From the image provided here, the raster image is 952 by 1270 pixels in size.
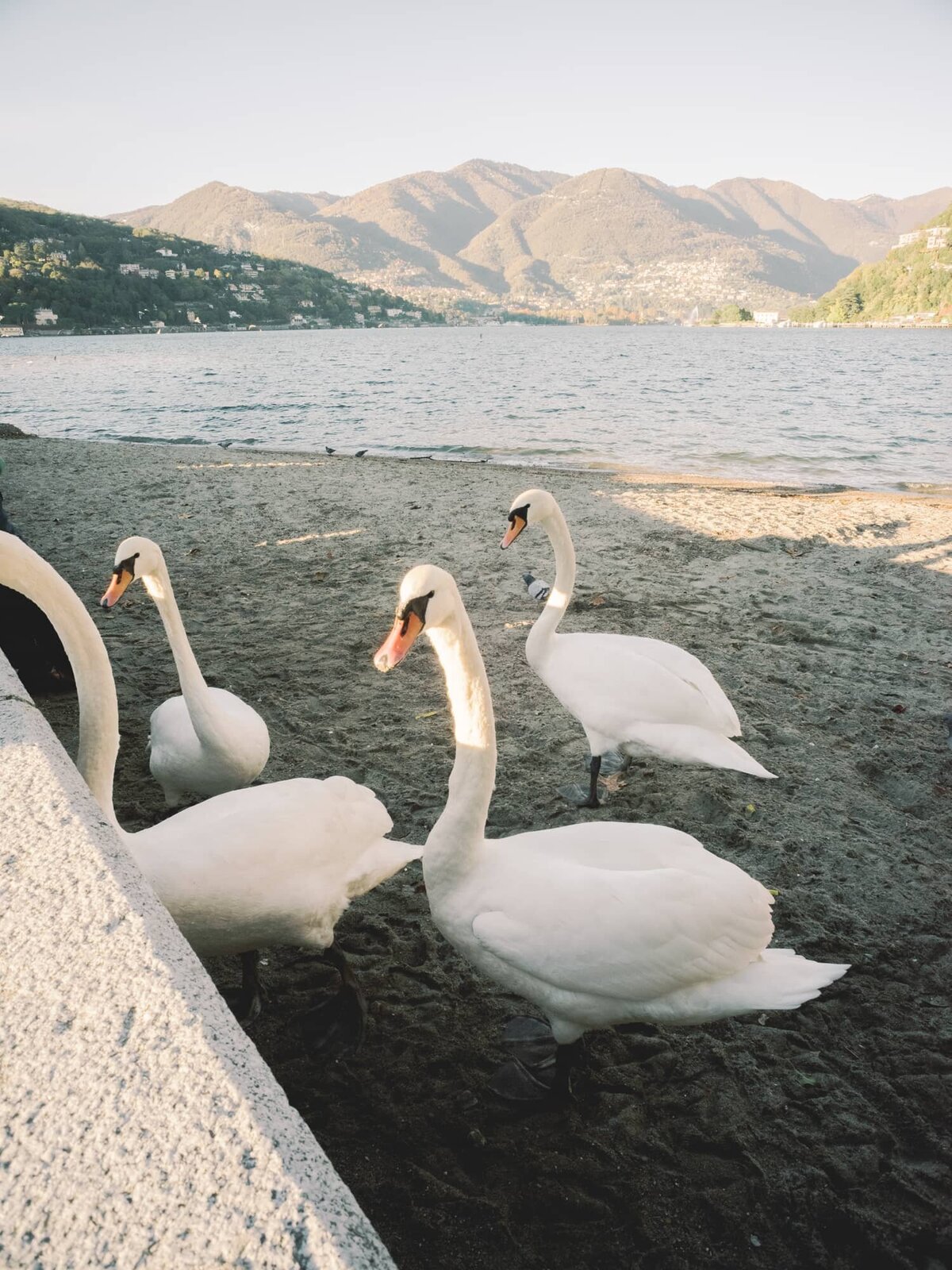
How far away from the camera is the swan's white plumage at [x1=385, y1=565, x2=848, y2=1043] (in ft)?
8.02

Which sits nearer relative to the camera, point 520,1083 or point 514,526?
point 520,1083

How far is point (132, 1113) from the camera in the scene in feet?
3.51

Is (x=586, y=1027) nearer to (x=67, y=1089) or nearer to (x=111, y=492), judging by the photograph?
(x=67, y=1089)

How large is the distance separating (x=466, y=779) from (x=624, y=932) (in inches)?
27.9

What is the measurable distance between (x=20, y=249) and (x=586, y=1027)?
120628 millimetres

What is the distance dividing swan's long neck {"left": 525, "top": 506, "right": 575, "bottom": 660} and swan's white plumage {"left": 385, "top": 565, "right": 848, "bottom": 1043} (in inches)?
91.3

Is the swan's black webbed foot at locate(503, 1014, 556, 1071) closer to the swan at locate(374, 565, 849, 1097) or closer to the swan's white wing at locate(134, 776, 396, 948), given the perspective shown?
the swan at locate(374, 565, 849, 1097)

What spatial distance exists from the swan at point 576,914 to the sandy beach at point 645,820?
38cm

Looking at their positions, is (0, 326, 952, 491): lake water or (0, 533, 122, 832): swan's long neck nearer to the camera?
(0, 533, 122, 832): swan's long neck

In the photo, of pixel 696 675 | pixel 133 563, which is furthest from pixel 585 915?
pixel 133 563

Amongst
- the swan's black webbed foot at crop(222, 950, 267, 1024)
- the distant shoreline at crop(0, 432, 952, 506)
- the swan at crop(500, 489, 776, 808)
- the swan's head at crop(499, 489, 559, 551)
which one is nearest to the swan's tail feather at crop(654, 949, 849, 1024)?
the swan at crop(500, 489, 776, 808)

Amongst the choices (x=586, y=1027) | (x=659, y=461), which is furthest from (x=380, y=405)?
(x=586, y=1027)

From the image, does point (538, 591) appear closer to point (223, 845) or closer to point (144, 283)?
point (223, 845)

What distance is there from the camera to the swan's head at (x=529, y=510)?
5.14 metres
